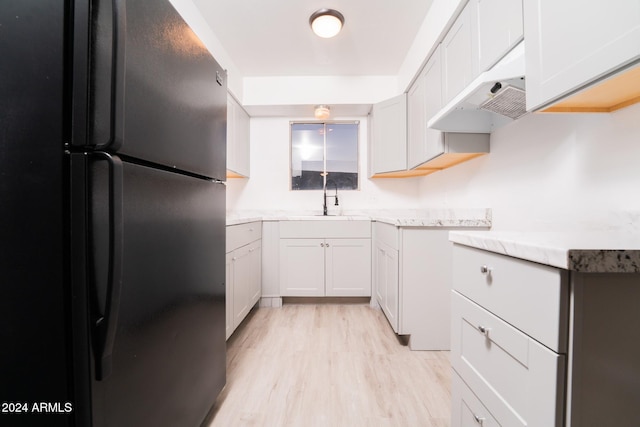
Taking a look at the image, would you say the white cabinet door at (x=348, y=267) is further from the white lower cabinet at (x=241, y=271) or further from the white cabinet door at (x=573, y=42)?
the white cabinet door at (x=573, y=42)

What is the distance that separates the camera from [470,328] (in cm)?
87

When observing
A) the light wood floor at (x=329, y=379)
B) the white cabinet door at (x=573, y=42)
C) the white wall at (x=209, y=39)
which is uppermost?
the white wall at (x=209, y=39)

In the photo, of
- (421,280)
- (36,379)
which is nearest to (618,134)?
(421,280)

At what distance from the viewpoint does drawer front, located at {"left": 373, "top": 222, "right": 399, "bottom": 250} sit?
191 centimetres

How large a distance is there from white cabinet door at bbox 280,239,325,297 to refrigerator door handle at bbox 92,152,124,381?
2.10m

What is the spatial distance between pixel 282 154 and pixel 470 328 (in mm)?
2830

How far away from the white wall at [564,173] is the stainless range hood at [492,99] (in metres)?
0.13

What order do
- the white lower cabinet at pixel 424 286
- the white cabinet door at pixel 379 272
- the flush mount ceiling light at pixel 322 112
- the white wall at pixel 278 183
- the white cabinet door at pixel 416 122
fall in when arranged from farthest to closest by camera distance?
1. the white wall at pixel 278 183
2. the flush mount ceiling light at pixel 322 112
3. the white cabinet door at pixel 379 272
4. the white cabinet door at pixel 416 122
5. the white lower cabinet at pixel 424 286

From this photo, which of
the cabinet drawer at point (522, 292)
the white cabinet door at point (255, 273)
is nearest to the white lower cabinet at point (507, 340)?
the cabinet drawer at point (522, 292)

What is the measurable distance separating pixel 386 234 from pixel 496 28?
4.83 feet

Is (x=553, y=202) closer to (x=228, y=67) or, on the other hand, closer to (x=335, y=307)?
(x=335, y=307)

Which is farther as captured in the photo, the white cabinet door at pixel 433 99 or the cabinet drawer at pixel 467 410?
the white cabinet door at pixel 433 99

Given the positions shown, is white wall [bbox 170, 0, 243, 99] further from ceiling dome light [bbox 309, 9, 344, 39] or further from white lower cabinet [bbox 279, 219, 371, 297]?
white lower cabinet [bbox 279, 219, 371, 297]

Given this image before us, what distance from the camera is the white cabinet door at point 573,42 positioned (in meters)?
0.58
